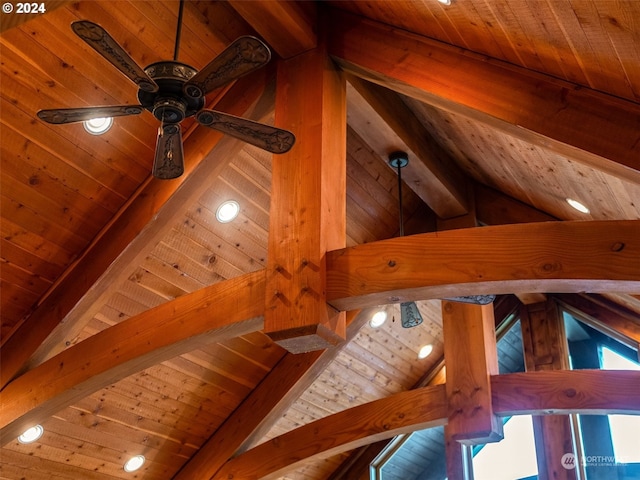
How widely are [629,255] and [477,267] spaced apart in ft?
1.94

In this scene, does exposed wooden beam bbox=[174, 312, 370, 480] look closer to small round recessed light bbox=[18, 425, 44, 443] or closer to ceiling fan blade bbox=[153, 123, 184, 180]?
small round recessed light bbox=[18, 425, 44, 443]

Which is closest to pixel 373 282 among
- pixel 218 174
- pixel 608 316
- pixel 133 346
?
pixel 133 346

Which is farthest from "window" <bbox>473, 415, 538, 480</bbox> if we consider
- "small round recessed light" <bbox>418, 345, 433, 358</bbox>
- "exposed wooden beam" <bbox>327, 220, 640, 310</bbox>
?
"exposed wooden beam" <bbox>327, 220, 640, 310</bbox>

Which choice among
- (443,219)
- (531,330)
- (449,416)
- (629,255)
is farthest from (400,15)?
(531,330)

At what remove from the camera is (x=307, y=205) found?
362 cm

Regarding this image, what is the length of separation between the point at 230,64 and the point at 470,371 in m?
3.28

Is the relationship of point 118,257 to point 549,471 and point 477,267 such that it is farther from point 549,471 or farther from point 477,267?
point 549,471

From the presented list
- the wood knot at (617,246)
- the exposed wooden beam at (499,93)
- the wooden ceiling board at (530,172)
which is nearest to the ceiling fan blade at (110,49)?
the exposed wooden beam at (499,93)

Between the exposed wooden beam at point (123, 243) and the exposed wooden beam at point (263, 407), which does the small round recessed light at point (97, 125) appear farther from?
the exposed wooden beam at point (263, 407)

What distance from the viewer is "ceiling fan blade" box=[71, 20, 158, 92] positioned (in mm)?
2594

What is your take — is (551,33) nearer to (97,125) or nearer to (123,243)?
(97,125)

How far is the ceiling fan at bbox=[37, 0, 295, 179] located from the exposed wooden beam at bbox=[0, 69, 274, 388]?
100cm

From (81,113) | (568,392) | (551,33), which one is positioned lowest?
(568,392)

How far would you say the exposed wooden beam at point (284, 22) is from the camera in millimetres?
3828
